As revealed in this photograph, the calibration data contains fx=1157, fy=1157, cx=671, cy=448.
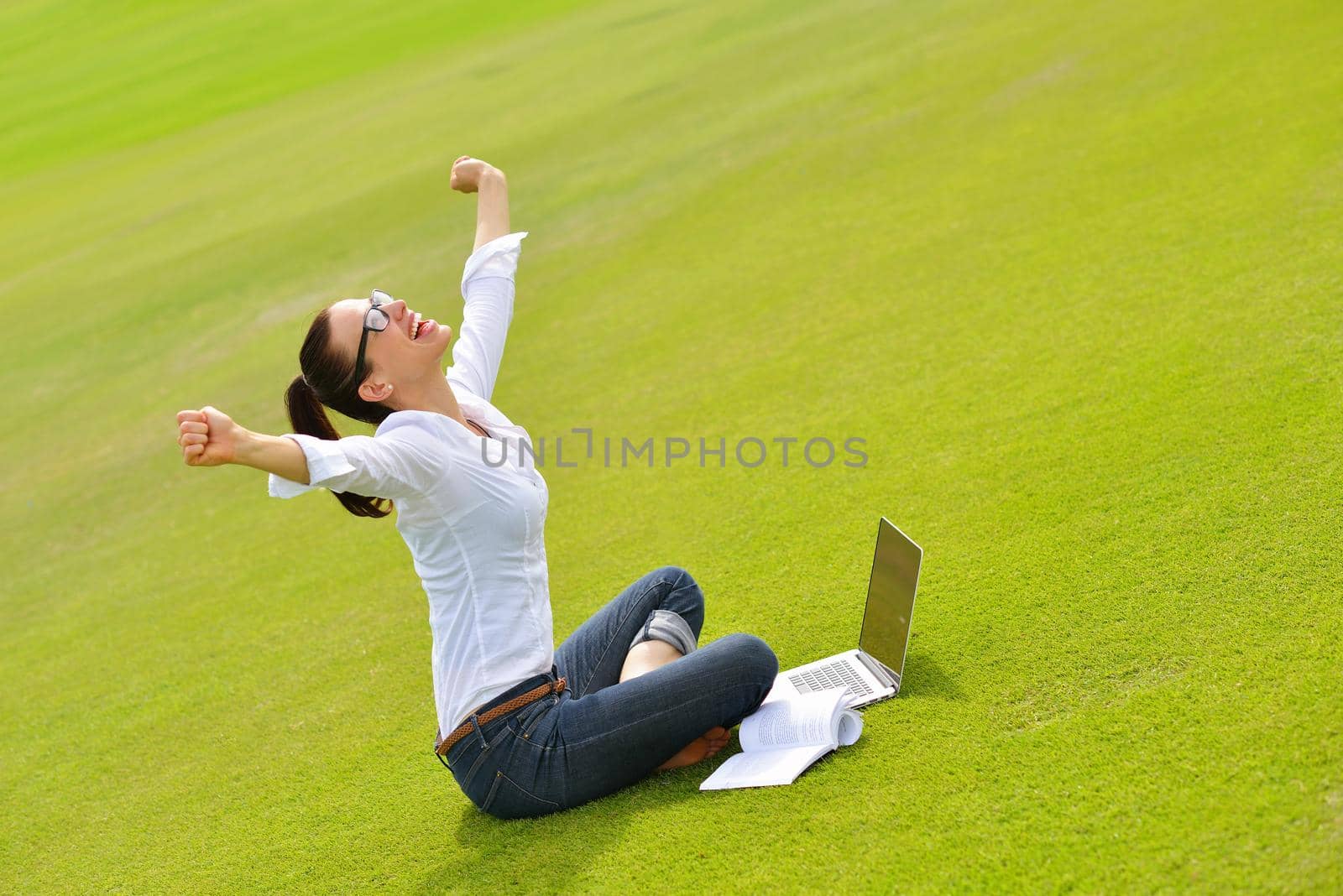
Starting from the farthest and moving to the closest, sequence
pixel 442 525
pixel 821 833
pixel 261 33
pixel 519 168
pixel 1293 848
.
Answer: pixel 261 33
pixel 519 168
pixel 442 525
pixel 821 833
pixel 1293 848

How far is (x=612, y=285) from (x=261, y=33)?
15.4 m

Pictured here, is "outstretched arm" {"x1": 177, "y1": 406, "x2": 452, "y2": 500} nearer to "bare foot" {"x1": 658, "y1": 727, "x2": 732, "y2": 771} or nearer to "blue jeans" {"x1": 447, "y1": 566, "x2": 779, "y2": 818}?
"blue jeans" {"x1": 447, "y1": 566, "x2": 779, "y2": 818}

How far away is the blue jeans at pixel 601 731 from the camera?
8.80 ft

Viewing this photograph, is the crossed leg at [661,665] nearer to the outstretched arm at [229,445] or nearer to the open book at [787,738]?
the open book at [787,738]

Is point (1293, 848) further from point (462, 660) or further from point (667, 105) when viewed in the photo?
point (667, 105)

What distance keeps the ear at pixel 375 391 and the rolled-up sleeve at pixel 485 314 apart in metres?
0.42

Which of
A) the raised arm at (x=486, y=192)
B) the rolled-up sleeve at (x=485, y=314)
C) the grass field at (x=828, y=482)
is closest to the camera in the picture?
the grass field at (x=828, y=482)

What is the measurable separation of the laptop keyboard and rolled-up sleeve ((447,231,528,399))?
3.78 feet

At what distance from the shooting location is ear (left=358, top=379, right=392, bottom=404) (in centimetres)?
275

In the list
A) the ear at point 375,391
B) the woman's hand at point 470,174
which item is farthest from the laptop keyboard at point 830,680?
the woman's hand at point 470,174

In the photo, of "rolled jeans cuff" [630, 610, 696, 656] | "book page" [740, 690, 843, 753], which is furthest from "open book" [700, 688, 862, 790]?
"rolled jeans cuff" [630, 610, 696, 656]

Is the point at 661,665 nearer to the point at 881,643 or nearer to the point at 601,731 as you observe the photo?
the point at 601,731

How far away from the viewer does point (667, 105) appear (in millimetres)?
10672

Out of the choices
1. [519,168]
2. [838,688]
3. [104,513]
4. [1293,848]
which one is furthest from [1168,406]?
[519,168]
